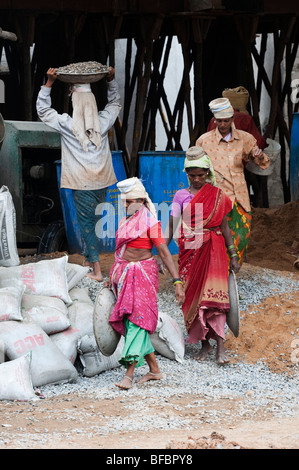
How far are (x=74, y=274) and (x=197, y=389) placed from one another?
5.48ft

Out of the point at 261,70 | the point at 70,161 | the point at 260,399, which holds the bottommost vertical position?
the point at 260,399

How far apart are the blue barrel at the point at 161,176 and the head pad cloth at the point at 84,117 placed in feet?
5.06

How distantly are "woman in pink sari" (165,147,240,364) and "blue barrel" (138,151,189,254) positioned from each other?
2596mm

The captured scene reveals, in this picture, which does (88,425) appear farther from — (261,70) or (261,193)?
(261,70)

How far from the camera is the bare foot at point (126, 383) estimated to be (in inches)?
241

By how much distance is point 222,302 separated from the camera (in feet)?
22.5

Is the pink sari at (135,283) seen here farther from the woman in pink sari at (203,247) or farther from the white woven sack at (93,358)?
the woman in pink sari at (203,247)

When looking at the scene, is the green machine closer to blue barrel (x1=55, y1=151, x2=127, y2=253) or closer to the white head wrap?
blue barrel (x1=55, y1=151, x2=127, y2=253)

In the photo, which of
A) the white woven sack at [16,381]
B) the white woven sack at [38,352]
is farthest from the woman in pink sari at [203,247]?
the white woven sack at [16,381]

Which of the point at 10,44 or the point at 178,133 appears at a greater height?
the point at 10,44

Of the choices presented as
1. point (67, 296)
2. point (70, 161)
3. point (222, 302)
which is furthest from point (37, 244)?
point (222, 302)

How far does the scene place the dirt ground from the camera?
4.84 m

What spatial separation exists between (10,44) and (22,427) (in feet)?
30.8

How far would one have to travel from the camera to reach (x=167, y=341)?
22.6ft
